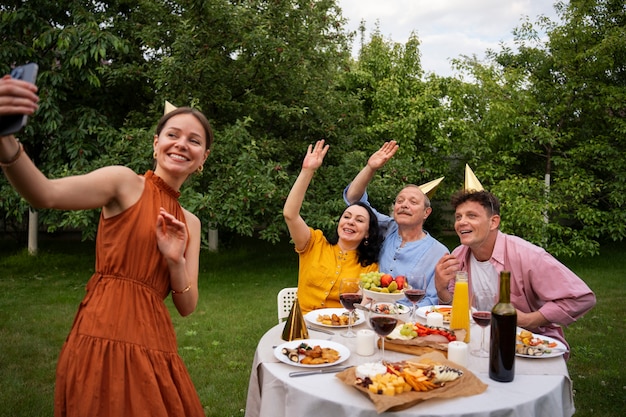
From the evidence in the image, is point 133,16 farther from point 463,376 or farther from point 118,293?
point 463,376

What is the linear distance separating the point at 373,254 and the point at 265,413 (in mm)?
1799

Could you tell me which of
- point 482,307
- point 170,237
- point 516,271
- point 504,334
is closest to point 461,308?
point 482,307

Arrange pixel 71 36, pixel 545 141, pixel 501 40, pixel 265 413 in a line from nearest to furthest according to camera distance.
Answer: pixel 265 413
pixel 71 36
pixel 545 141
pixel 501 40

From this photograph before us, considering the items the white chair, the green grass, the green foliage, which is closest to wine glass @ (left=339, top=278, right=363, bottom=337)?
the white chair

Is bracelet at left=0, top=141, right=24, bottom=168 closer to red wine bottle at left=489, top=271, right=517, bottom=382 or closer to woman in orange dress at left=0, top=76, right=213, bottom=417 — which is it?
woman in orange dress at left=0, top=76, right=213, bottom=417

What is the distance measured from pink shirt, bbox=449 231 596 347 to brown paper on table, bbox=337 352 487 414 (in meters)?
1.00

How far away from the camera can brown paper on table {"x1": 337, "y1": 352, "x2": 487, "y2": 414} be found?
1.74 meters

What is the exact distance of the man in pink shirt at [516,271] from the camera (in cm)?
275

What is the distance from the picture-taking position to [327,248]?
3.77 metres

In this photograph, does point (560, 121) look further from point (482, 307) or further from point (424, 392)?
point (424, 392)

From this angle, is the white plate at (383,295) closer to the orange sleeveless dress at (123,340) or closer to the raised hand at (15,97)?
the orange sleeveless dress at (123,340)

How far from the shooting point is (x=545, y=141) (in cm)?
1075

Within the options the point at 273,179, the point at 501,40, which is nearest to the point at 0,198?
the point at 273,179

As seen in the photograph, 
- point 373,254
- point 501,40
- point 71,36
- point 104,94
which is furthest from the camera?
point 501,40
